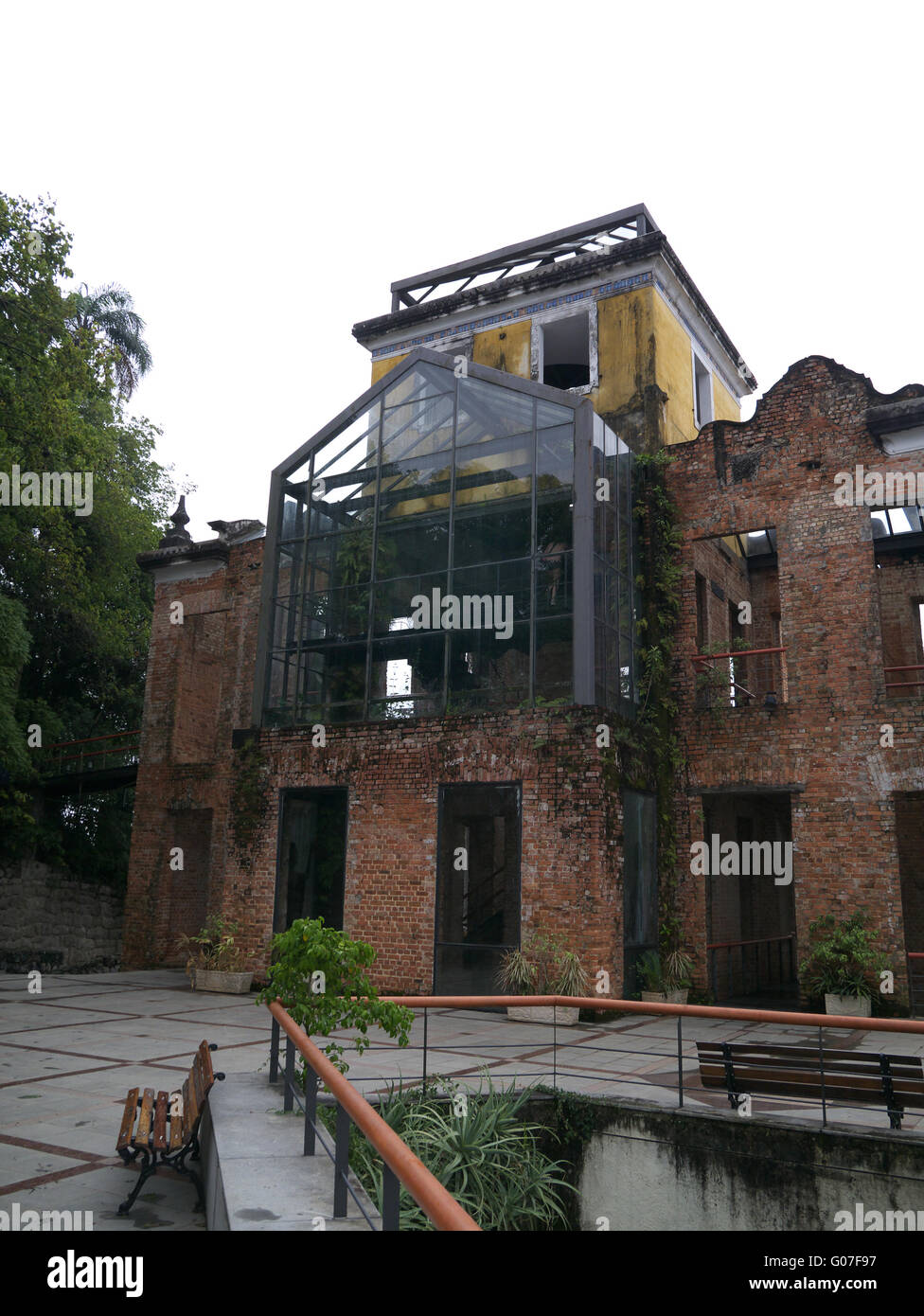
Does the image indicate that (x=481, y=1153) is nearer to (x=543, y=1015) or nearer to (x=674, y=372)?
(x=543, y=1015)

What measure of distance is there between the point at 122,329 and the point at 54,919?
823 inches

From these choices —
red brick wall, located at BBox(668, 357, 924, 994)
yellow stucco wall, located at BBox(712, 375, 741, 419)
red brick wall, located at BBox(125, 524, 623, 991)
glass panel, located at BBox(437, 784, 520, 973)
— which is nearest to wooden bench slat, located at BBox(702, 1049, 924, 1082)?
red brick wall, located at BBox(125, 524, 623, 991)

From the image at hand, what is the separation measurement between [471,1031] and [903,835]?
10.1 meters

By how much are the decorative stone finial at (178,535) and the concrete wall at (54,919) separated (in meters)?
7.30

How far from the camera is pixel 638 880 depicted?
12.7 m

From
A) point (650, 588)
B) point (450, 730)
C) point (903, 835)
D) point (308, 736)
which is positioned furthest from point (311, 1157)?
point (903, 835)

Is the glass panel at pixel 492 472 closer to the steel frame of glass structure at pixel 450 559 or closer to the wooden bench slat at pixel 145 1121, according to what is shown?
the steel frame of glass structure at pixel 450 559

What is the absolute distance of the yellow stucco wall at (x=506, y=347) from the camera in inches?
694

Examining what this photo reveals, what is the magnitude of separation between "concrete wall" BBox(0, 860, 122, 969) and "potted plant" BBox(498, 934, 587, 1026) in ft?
39.9

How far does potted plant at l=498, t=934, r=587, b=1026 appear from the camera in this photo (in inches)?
438

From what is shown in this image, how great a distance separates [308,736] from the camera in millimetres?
14344
